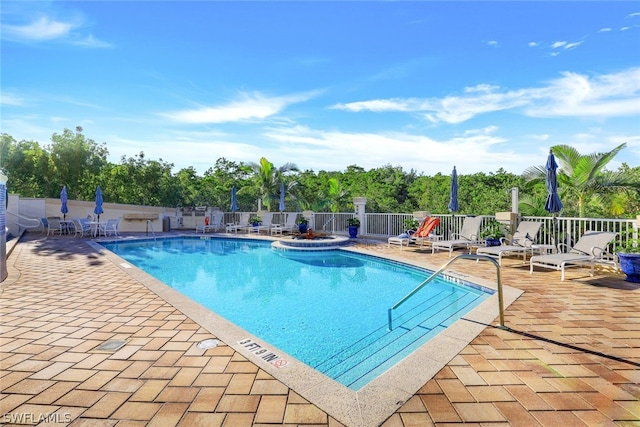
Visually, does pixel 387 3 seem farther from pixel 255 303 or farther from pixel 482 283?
pixel 255 303

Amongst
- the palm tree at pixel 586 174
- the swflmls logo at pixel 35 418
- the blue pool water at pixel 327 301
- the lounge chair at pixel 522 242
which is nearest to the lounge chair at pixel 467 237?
the lounge chair at pixel 522 242

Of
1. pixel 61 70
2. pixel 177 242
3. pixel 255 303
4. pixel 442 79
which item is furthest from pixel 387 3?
pixel 177 242

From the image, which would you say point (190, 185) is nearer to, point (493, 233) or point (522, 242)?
point (493, 233)

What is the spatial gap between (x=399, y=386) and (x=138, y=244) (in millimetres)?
12759

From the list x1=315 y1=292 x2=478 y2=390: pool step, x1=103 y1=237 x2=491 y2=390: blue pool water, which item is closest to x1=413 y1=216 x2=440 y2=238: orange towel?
x1=103 y1=237 x2=491 y2=390: blue pool water

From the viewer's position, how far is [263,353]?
9.11ft

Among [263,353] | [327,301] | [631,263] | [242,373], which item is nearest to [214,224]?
[327,301]

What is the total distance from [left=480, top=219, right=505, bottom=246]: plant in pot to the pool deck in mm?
3785

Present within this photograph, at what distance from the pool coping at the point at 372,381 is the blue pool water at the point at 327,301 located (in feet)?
1.33

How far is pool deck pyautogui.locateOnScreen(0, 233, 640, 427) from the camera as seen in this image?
191 centimetres

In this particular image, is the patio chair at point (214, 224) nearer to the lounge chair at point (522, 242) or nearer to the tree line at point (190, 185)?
the tree line at point (190, 185)

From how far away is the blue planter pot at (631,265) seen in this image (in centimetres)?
519

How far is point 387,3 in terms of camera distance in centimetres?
898

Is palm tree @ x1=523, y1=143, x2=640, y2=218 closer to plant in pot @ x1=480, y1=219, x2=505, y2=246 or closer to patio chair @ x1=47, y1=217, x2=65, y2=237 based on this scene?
plant in pot @ x1=480, y1=219, x2=505, y2=246
